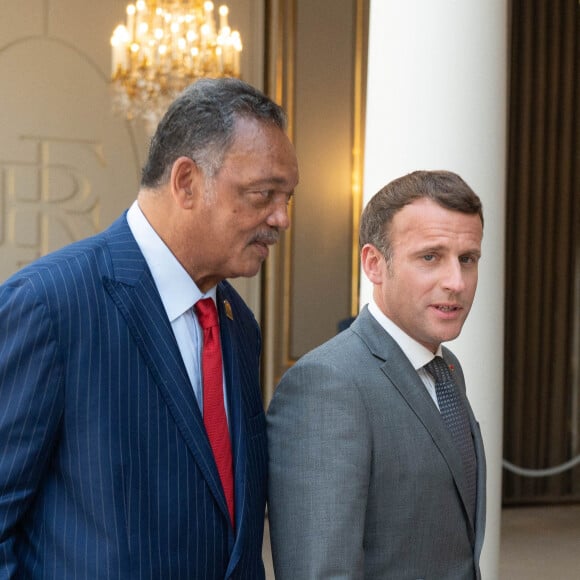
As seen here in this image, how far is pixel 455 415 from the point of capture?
182cm

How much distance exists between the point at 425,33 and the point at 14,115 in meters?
4.30

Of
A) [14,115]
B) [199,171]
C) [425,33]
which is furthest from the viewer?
[14,115]

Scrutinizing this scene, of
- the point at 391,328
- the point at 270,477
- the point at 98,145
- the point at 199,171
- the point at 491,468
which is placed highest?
the point at 98,145

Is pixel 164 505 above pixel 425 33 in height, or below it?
below

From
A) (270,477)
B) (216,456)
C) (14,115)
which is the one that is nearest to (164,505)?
(216,456)

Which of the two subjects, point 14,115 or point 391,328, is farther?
point 14,115

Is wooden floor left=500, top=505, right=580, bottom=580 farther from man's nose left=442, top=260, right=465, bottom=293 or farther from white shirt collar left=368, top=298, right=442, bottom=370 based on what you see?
man's nose left=442, top=260, right=465, bottom=293

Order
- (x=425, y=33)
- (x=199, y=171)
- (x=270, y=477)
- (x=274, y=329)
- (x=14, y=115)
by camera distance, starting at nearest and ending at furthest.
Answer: (x=199, y=171), (x=270, y=477), (x=425, y=33), (x=14, y=115), (x=274, y=329)

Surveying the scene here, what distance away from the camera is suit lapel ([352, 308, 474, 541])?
1.71m

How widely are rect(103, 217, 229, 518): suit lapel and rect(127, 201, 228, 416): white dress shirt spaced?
3cm

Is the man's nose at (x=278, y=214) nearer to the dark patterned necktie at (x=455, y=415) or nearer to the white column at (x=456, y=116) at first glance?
the dark patterned necktie at (x=455, y=415)

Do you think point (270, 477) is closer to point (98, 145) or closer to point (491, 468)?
point (491, 468)

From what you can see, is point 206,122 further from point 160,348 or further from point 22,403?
point 22,403

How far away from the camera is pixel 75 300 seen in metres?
1.49
